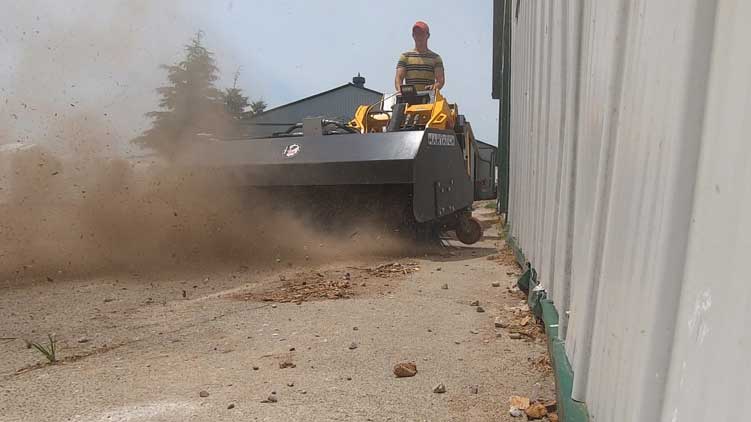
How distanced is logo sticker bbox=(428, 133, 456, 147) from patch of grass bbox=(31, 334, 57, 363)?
4069 millimetres

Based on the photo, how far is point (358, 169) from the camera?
19.4ft

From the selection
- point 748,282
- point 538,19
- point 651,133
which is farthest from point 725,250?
point 538,19

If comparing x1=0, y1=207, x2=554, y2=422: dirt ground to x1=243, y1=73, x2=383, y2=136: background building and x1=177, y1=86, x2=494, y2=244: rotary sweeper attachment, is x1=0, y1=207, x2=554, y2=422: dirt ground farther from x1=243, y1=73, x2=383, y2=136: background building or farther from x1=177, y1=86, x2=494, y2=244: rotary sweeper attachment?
x1=243, y1=73, x2=383, y2=136: background building

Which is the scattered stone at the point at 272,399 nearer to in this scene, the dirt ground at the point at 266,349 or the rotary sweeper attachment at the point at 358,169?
Answer: the dirt ground at the point at 266,349

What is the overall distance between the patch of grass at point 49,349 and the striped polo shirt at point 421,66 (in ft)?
20.4

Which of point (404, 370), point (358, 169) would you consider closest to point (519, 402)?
point (404, 370)

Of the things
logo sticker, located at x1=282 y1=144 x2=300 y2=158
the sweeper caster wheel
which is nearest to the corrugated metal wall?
logo sticker, located at x1=282 y1=144 x2=300 y2=158

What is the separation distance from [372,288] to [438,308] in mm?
806

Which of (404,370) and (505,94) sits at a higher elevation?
(505,94)

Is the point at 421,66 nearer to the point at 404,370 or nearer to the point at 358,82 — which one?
the point at 404,370

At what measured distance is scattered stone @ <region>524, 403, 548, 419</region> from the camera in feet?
7.49

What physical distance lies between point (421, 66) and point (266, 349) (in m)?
6.07

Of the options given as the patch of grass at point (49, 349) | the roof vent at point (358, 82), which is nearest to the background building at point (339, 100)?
the roof vent at point (358, 82)

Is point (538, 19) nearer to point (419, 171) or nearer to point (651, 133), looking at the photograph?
point (419, 171)
